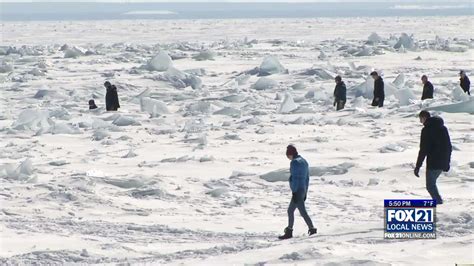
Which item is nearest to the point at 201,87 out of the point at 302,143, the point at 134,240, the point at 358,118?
the point at 358,118

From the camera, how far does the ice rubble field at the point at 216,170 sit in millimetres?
7527

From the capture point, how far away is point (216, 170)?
39.2ft

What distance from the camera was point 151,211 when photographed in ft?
31.2

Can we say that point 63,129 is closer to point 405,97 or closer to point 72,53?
point 405,97

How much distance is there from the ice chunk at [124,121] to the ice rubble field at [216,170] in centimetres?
4

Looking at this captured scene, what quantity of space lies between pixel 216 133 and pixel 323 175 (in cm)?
414

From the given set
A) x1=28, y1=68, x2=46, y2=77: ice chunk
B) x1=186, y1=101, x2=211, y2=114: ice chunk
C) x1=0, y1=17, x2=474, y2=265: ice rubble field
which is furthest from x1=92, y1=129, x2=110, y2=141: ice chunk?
x1=28, y1=68, x2=46, y2=77: ice chunk

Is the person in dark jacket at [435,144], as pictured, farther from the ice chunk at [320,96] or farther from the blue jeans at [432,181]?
the ice chunk at [320,96]

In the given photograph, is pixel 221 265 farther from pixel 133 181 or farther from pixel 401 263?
pixel 133 181

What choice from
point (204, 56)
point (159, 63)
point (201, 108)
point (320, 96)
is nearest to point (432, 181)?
point (201, 108)

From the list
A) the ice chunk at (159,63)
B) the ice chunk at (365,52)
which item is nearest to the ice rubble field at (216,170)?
the ice chunk at (159,63)
